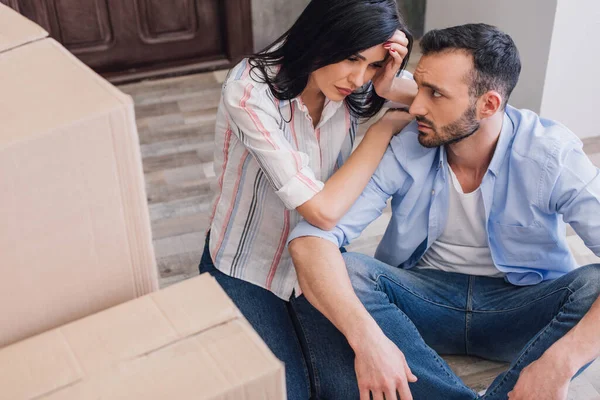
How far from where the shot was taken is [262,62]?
1.47 metres

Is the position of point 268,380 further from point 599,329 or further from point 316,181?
point 599,329

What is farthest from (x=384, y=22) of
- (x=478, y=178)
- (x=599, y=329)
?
(x=599, y=329)

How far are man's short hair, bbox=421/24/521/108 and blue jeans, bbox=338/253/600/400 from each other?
0.45m

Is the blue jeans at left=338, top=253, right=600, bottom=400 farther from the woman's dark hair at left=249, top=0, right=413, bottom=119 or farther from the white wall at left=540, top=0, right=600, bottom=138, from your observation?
the white wall at left=540, top=0, right=600, bottom=138

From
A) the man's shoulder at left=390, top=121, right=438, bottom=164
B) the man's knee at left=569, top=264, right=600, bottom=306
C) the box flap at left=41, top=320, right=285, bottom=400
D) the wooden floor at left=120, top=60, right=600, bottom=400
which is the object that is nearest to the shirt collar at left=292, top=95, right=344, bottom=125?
the man's shoulder at left=390, top=121, right=438, bottom=164

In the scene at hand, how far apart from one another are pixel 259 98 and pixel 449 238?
580 millimetres

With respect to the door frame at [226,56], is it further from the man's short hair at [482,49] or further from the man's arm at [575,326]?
the man's arm at [575,326]

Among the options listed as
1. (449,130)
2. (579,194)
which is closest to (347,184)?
(449,130)

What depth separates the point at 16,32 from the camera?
818 millimetres

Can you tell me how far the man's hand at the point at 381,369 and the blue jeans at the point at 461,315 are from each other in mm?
127

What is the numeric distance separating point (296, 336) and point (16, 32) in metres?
0.97

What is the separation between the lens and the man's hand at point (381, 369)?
134 cm

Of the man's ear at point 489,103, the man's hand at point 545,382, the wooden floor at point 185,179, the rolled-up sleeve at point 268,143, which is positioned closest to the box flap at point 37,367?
the rolled-up sleeve at point 268,143

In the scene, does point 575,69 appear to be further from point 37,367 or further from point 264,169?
point 37,367
